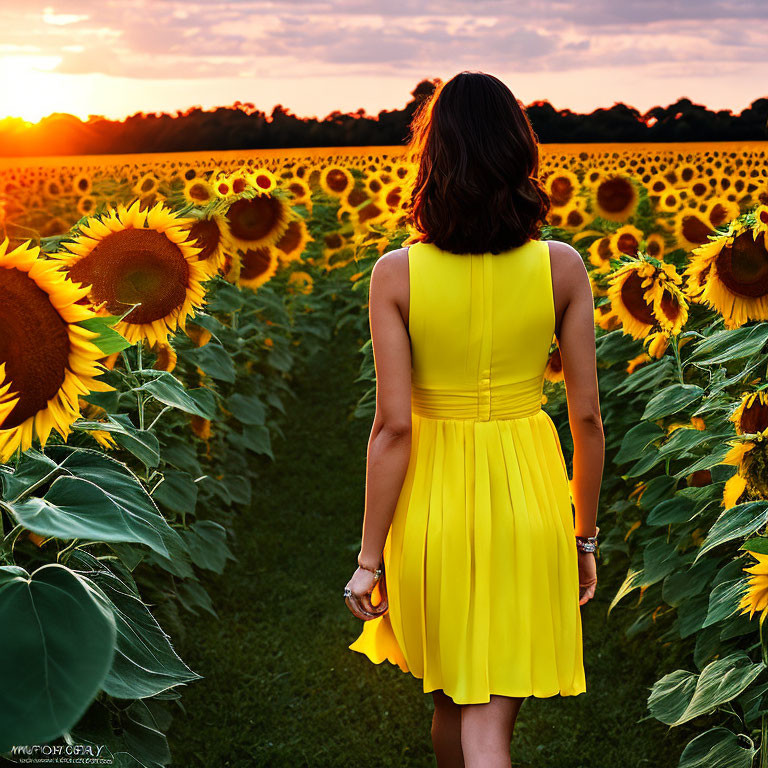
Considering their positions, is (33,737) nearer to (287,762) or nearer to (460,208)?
(460,208)

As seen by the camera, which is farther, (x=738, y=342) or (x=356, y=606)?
(x=738, y=342)

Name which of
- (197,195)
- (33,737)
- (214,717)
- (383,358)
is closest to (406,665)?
(383,358)

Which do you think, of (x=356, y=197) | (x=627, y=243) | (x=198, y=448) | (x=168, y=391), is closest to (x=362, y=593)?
(x=168, y=391)

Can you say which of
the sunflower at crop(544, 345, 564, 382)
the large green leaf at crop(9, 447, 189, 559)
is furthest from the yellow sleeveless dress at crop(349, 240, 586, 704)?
the sunflower at crop(544, 345, 564, 382)

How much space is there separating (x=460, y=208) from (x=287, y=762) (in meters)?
2.11

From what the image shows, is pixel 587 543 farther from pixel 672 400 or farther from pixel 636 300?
pixel 636 300

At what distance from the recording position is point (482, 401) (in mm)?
1937

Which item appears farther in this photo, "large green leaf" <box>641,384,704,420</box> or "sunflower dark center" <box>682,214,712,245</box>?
"sunflower dark center" <box>682,214,712,245</box>

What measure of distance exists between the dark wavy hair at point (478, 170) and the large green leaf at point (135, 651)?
2.96 feet

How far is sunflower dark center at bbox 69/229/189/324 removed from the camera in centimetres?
243

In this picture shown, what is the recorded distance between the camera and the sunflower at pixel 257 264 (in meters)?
4.42

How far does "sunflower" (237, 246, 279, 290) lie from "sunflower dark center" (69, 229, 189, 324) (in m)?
1.83

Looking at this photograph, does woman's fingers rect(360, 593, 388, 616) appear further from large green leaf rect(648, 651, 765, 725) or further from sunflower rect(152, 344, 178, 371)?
sunflower rect(152, 344, 178, 371)

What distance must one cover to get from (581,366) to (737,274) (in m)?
0.79
